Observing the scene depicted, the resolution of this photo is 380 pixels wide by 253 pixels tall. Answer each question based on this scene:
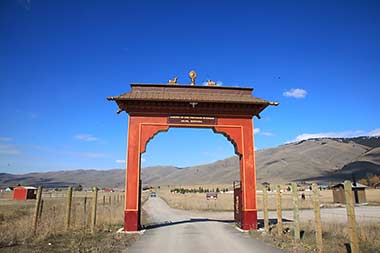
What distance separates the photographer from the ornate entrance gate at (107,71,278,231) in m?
16.6

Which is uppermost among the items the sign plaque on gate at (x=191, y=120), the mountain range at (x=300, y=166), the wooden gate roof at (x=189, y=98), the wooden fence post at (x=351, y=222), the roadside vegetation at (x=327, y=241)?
the mountain range at (x=300, y=166)

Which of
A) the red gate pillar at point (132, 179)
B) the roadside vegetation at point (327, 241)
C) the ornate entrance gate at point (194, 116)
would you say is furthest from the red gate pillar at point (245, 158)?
the red gate pillar at point (132, 179)

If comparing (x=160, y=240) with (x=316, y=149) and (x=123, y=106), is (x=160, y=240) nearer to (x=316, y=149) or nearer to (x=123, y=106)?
(x=123, y=106)

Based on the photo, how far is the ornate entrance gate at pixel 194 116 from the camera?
54.5ft

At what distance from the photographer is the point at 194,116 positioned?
17.4m

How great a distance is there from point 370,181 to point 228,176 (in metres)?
65.9

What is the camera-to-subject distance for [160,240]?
1284 centimetres

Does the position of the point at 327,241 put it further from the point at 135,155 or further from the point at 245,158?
the point at 135,155

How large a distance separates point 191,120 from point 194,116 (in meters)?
0.28

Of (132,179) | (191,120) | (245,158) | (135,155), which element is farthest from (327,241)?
(135,155)

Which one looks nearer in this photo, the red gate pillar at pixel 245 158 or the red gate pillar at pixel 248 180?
the red gate pillar at pixel 248 180

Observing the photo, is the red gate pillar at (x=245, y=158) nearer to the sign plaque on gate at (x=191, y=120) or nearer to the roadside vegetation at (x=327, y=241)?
the sign plaque on gate at (x=191, y=120)

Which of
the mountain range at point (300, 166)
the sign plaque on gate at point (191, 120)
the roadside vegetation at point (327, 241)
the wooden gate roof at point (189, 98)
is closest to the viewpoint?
the roadside vegetation at point (327, 241)

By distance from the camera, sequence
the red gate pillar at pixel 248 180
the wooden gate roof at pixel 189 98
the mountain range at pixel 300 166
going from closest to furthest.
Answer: the red gate pillar at pixel 248 180
the wooden gate roof at pixel 189 98
the mountain range at pixel 300 166
